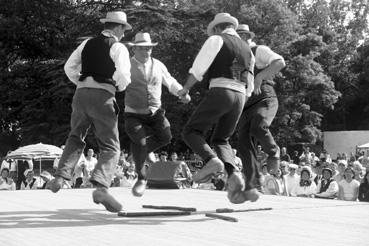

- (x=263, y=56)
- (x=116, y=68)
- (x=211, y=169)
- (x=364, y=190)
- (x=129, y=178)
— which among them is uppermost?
(x=263, y=56)

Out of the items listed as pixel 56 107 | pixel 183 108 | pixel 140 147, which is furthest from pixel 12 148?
pixel 140 147

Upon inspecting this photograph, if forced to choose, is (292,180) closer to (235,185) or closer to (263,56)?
(263,56)

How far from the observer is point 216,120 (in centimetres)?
516

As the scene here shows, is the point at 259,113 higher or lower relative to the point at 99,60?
lower

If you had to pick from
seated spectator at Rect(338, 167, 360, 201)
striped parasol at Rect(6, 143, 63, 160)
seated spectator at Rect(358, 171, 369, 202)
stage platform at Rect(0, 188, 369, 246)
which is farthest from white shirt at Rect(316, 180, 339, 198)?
striped parasol at Rect(6, 143, 63, 160)

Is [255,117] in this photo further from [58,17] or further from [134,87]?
[58,17]

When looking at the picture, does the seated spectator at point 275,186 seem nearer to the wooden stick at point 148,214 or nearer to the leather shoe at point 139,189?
the leather shoe at point 139,189

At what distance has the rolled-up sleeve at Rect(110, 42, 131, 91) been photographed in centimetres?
482

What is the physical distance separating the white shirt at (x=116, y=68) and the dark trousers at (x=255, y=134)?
4.98ft

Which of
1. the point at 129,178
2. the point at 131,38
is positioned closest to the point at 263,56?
the point at 129,178

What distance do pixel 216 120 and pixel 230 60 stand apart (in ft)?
1.87

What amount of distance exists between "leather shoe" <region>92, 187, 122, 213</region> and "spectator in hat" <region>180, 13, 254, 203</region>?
2.50 ft

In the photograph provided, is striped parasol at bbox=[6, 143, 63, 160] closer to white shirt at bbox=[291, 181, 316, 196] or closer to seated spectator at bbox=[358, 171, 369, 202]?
white shirt at bbox=[291, 181, 316, 196]

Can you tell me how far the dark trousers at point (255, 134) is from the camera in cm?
567
